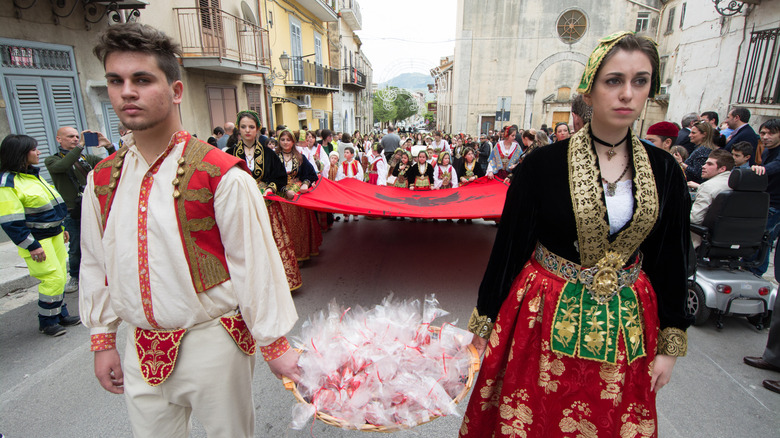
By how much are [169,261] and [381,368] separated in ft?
3.27

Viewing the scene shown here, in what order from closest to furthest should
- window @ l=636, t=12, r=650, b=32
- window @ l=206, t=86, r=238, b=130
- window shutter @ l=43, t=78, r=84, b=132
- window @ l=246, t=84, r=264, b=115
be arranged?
window shutter @ l=43, t=78, r=84, b=132 → window @ l=206, t=86, r=238, b=130 → window @ l=246, t=84, r=264, b=115 → window @ l=636, t=12, r=650, b=32

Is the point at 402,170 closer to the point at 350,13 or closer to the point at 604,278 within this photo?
the point at 604,278

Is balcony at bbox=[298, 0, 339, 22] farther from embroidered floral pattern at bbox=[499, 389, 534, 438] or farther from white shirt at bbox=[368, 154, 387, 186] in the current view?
embroidered floral pattern at bbox=[499, 389, 534, 438]

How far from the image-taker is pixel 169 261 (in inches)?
52.2

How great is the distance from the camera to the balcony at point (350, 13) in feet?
82.4

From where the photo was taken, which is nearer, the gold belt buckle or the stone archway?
the gold belt buckle

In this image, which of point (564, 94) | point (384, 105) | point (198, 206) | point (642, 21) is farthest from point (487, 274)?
point (384, 105)

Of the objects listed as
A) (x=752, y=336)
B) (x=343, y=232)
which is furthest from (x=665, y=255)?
(x=343, y=232)

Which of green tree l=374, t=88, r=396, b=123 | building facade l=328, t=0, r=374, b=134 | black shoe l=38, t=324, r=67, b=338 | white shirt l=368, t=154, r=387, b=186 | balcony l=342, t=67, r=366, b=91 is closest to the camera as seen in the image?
black shoe l=38, t=324, r=67, b=338

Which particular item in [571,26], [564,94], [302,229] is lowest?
[302,229]

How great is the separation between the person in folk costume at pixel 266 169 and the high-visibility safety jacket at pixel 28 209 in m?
1.60

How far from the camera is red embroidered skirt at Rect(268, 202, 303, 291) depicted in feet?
14.1

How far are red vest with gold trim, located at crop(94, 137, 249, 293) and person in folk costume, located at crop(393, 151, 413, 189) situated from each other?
6.30 metres

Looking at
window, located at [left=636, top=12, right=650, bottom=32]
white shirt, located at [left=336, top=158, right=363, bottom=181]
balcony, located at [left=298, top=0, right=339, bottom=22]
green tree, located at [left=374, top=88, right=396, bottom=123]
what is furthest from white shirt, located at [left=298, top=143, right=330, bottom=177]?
green tree, located at [left=374, top=88, right=396, bottom=123]
